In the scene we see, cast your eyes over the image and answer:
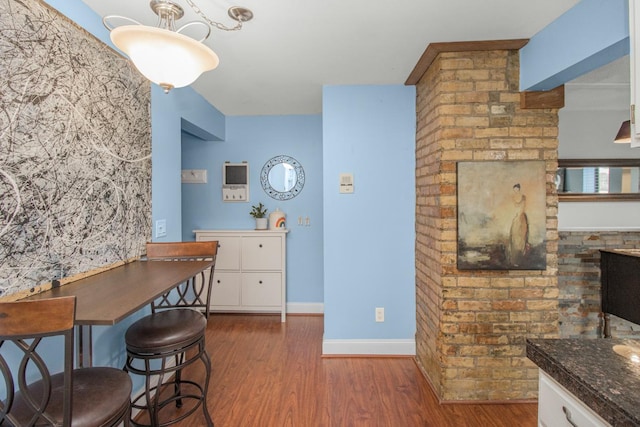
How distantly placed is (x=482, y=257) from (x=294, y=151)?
2.44 m

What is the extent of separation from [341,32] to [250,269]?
260 cm

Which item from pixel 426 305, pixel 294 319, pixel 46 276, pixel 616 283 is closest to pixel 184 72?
pixel 46 276

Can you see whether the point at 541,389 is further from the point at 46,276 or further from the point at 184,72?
the point at 46,276

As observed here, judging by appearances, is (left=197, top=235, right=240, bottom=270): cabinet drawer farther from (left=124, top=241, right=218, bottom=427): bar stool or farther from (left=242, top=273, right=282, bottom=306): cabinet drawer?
(left=124, top=241, right=218, bottom=427): bar stool

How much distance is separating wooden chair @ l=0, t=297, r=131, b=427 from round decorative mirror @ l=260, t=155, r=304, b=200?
2744mm

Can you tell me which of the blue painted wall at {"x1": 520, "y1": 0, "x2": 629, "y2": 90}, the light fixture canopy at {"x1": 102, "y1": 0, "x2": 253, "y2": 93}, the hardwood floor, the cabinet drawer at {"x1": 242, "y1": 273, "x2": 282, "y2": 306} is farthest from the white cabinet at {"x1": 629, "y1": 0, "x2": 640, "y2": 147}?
the cabinet drawer at {"x1": 242, "y1": 273, "x2": 282, "y2": 306}

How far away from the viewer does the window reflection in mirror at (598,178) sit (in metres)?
3.10

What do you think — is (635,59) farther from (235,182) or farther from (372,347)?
(235,182)

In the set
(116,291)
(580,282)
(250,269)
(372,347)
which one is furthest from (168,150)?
(580,282)

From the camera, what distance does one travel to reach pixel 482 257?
2.08 metres

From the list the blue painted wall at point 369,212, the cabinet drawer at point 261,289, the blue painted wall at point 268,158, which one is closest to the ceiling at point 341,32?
the blue painted wall at point 369,212

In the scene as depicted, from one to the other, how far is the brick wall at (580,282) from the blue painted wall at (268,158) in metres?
2.40

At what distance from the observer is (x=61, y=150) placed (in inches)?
56.8

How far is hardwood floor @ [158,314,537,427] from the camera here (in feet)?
6.32
